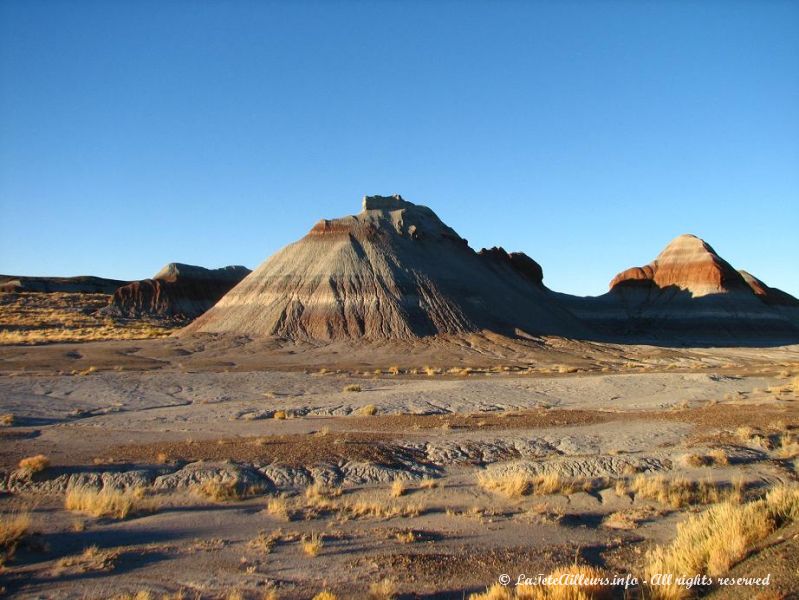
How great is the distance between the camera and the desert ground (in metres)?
8.41

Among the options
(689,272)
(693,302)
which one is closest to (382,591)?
(693,302)

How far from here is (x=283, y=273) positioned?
234 ft

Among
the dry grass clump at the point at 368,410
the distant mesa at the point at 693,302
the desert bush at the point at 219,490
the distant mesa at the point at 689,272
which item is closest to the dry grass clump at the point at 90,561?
the desert bush at the point at 219,490

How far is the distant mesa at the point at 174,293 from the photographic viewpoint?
8812cm

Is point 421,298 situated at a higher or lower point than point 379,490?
higher

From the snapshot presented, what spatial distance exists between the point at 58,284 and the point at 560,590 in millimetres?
106505

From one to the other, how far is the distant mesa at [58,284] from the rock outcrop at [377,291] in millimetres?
39353

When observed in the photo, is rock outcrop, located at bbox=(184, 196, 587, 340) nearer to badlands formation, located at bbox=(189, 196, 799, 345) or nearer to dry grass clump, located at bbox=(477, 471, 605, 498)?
badlands formation, located at bbox=(189, 196, 799, 345)

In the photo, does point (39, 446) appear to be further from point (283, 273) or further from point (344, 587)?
point (283, 273)

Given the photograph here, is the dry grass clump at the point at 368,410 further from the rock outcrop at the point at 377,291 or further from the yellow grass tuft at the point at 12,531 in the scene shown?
the rock outcrop at the point at 377,291

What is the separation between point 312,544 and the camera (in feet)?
30.9

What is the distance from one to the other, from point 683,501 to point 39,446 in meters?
14.9

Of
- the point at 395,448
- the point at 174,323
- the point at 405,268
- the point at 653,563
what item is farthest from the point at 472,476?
the point at 174,323

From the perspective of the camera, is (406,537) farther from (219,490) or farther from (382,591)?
(219,490)
